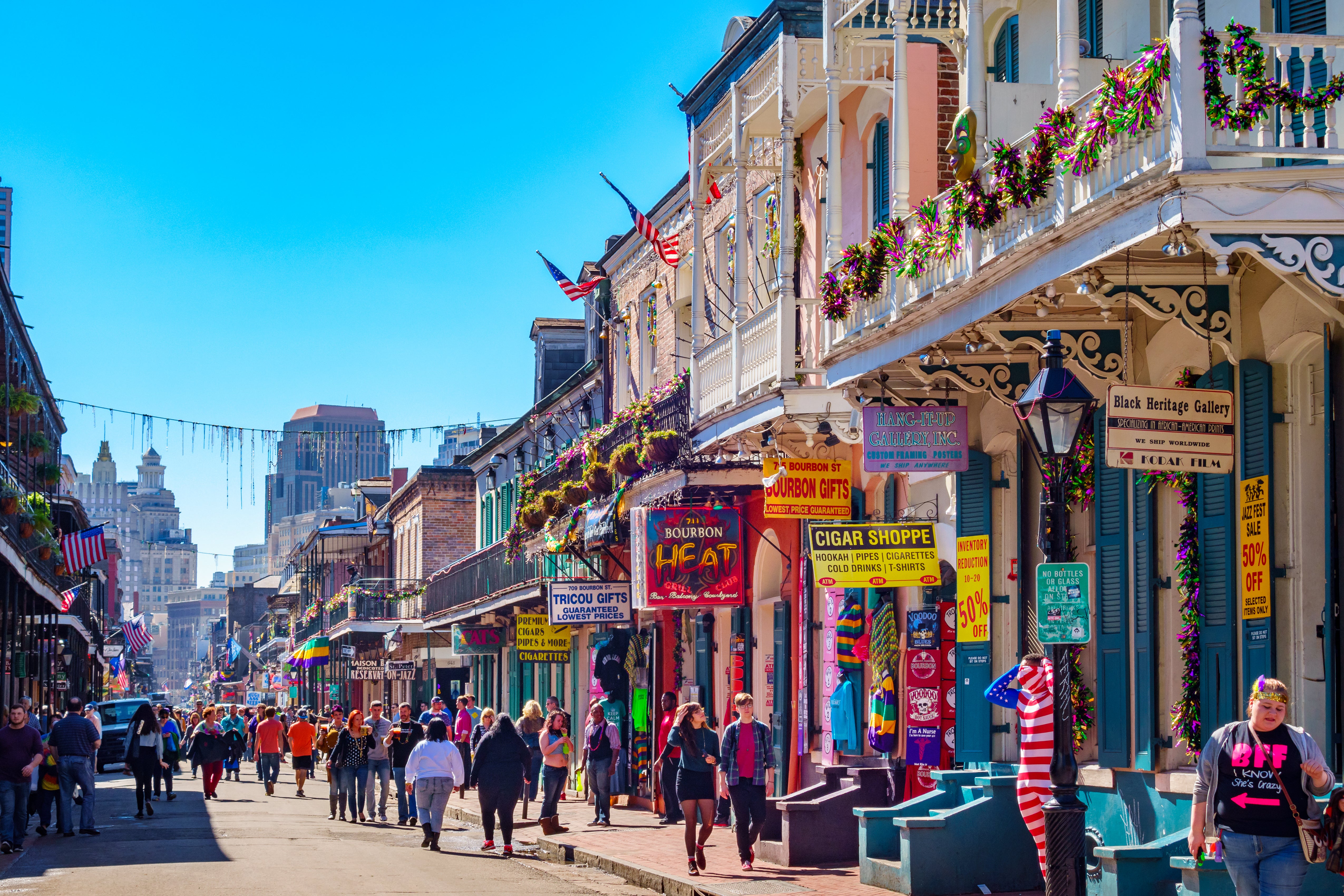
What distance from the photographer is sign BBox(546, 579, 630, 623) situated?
2417cm

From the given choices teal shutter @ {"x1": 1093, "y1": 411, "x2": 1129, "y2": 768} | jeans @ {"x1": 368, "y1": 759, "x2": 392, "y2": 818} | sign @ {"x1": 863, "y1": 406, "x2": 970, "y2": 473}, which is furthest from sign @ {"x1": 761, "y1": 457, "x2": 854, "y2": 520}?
jeans @ {"x1": 368, "y1": 759, "x2": 392, "y2": 818}

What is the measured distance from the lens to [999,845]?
12719mm

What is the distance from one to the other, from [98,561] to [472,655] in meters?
9.50

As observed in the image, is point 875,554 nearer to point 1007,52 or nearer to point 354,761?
point 1007,52

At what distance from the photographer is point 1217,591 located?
10.8 meters

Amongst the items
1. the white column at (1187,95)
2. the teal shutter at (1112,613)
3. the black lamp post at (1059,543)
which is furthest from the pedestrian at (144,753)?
the white column at (1187,95)

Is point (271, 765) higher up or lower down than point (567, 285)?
lower down

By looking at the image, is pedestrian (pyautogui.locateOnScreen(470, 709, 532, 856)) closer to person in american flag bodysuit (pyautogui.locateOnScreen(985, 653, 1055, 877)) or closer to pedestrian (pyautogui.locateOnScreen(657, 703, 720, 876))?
pedestrian (pyautogui.locateOnScreen(657, 703, 720, 876))

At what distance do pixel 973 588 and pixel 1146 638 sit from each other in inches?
113

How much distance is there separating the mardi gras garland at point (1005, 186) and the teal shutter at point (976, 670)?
6.05 ft

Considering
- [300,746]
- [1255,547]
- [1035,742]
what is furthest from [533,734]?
[1255,547]

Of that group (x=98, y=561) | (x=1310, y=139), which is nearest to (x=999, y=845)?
(x=1310, y=139)

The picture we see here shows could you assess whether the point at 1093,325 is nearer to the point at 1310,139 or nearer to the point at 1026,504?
the point at 1026,504

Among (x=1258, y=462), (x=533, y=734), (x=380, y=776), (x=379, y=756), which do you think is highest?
(x=1258, y=462)
